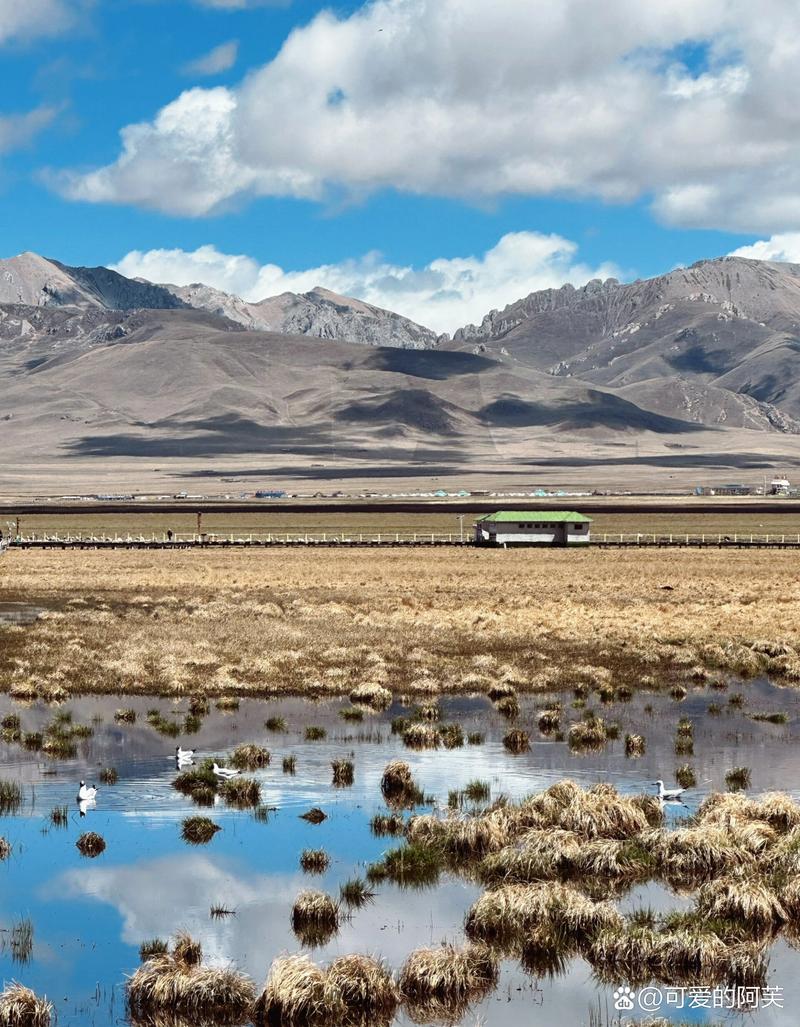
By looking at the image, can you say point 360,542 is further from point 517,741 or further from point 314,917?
point 314,917

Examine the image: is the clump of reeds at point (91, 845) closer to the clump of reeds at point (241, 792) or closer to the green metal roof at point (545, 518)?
the clump of reeds at point (241, 792)

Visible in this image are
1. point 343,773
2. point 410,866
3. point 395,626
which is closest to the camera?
point 410,866

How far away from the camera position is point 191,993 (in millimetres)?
14984

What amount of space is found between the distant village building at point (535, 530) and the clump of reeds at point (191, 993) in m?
92.0

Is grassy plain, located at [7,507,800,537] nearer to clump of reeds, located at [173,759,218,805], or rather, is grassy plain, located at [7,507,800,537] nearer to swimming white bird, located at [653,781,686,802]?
clump of reeds, located at [173,759,218,805]

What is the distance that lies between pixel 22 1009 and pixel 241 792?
33.3 feet

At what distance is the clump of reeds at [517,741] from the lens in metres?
28.7

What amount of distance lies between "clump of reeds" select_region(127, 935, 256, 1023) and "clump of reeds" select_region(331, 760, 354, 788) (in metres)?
10.2

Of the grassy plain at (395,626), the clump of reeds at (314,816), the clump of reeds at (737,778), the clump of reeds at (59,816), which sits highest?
the grassy plain at (395,626)

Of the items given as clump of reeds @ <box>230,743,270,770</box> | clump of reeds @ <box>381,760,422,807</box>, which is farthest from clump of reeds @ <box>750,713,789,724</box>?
clump of reeds @ <box>230,743,270,770</box>

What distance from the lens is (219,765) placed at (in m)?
26.8

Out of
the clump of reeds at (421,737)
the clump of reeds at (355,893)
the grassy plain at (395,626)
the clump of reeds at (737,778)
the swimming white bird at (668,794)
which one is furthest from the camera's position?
the grassy plain at (395,626)

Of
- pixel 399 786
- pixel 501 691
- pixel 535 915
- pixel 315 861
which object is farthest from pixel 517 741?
pixel 535 915

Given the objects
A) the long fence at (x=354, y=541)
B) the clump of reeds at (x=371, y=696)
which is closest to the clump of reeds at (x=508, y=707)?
the clump of reeds at (x=371, y=696)
